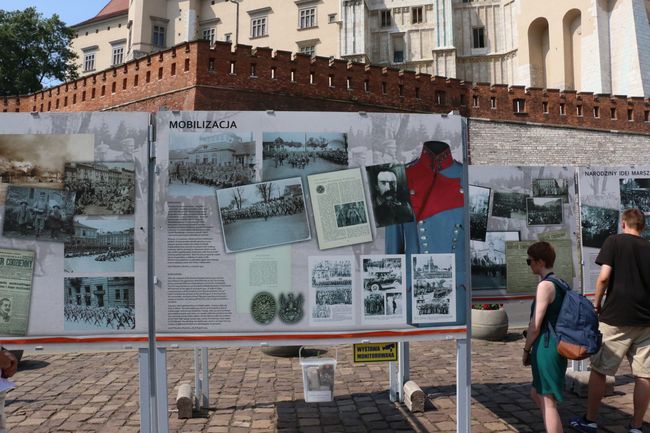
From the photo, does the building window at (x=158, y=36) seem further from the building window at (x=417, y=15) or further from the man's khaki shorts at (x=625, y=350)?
the man's khaki shorts at (x=625, y=350)

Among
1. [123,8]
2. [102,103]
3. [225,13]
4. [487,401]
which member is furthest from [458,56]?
[487,401]

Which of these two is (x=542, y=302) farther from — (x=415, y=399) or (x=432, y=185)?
(x=415, y=399)

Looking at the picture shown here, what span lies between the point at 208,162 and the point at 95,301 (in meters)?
1.14

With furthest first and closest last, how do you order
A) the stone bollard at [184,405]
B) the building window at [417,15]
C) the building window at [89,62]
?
the building window at [89,62] → the building window at [417,15] → the stone bollard at [184,405]

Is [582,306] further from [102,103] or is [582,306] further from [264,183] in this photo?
[102,103]

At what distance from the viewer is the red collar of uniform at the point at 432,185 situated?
11.9ft

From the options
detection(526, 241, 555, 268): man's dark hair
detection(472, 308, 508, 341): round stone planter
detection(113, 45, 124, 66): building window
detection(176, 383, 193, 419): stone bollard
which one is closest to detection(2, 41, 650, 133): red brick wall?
detection(472, 308, 508, 341): round stone planter

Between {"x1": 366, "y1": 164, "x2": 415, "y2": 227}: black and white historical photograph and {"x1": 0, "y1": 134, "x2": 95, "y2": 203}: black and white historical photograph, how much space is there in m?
1.88

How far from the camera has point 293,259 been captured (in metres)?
3.53

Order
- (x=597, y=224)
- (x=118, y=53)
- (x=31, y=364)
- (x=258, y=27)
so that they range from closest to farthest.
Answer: (x=597, y=224) < (x=31, y=364) < (x=258, y=27) < (x=118, y=53)

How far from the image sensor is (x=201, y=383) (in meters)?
4.93

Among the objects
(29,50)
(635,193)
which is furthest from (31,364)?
(29,50)

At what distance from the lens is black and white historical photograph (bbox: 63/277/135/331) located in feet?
11.2

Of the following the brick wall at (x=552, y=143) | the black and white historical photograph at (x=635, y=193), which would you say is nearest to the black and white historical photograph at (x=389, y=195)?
the black and white historical photograph at (x=635, y=193)
